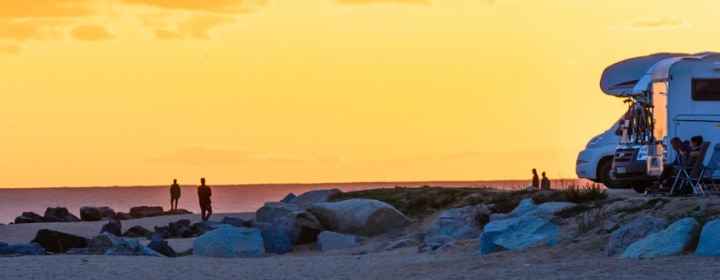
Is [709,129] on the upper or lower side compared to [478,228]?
upper

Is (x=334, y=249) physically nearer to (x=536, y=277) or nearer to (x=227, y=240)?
(x=227, y=240)

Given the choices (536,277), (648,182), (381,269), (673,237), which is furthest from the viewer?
(648,182)

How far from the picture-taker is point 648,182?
3300 centimetres

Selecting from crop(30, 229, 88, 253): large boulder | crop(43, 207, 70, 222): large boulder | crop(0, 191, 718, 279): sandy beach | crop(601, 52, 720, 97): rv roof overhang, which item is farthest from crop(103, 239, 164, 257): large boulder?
crop(43, 207, 70, 222): large boulder

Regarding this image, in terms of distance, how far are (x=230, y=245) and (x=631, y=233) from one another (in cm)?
881

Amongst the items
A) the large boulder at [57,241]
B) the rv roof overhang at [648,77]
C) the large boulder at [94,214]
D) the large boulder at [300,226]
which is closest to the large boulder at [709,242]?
the rv roof overhang at [648,77]

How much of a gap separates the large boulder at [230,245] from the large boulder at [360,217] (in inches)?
184

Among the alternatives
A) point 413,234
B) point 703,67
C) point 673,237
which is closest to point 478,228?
point 413,234

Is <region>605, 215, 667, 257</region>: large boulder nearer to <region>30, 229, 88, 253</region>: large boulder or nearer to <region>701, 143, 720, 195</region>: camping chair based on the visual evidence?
<region>701, 143, 720, 195</region>: camping chair

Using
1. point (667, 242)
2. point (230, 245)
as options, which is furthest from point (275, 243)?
point (667, 242)

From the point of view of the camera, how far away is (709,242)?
1775 cm

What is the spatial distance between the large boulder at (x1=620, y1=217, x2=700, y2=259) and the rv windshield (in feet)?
34.1

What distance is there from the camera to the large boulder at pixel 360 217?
101 ft

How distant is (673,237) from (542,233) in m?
3.90
